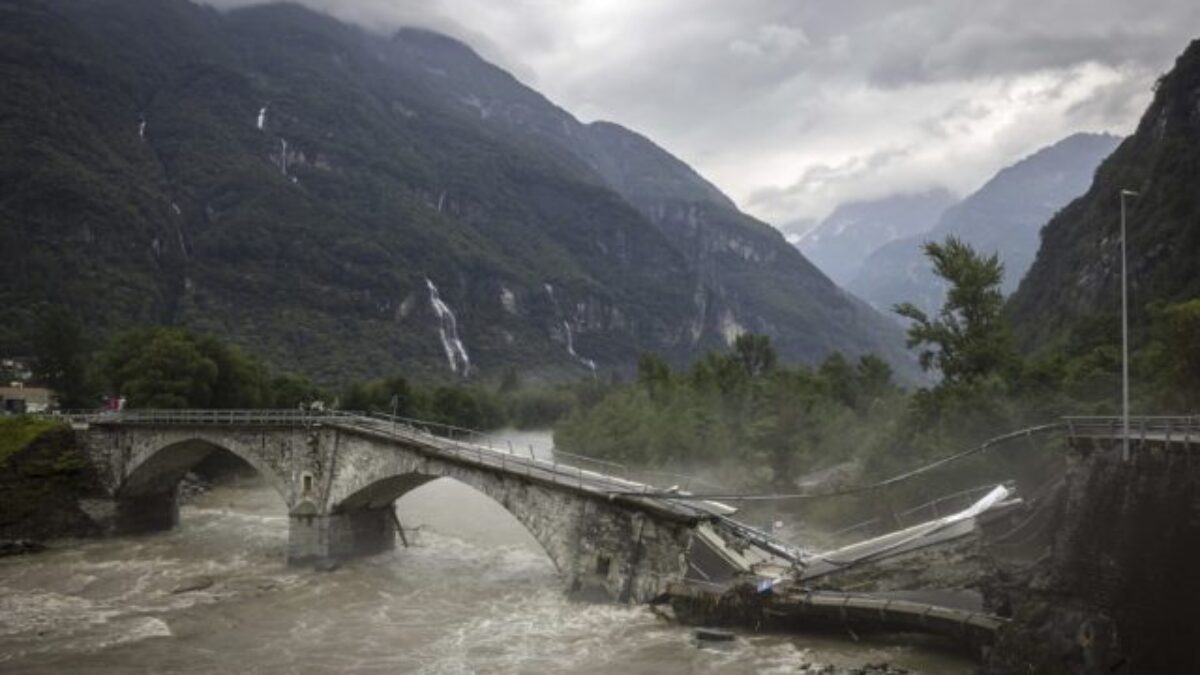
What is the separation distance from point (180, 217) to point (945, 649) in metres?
194

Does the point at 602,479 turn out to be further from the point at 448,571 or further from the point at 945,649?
Answer: the point at 945,649

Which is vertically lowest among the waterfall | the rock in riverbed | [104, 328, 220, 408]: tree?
the rock in riverbed

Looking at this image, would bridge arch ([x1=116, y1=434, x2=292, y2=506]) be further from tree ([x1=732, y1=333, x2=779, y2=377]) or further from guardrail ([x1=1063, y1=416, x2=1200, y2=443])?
tree ([x1=732, y1=333, x2=779, y2=377])

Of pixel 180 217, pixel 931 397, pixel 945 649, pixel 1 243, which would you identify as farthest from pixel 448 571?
pixel 180 217

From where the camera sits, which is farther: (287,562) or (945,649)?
(287,562)

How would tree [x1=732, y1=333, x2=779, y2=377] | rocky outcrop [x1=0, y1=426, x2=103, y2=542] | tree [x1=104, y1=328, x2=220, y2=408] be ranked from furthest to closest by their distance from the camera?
tree [x1=732, y1=333, x2=779, y2=377] < tree [x1=104, y1=328, x2=220, y2=408] < rocky outcrop [x1=0, y1=426, x2=103, y2=542]

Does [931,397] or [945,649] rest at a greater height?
[931,397]

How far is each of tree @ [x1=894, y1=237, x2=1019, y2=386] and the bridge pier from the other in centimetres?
2951

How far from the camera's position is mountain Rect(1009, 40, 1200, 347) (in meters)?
Answer: 74.6

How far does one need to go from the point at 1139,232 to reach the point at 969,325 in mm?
49356

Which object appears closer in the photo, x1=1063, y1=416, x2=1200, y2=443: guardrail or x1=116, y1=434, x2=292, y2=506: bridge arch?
x1=1063, y1=416, x2=1200, y2=443: guardrail

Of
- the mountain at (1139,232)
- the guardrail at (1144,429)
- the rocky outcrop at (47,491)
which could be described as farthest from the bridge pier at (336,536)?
the mountain at (1139,232)

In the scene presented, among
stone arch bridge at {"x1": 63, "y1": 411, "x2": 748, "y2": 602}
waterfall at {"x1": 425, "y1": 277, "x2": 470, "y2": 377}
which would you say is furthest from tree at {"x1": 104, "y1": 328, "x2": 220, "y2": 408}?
waterfall at {"x1": 425, "y1": 277, "x2": 470, "y2": 377}

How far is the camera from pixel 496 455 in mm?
36312
